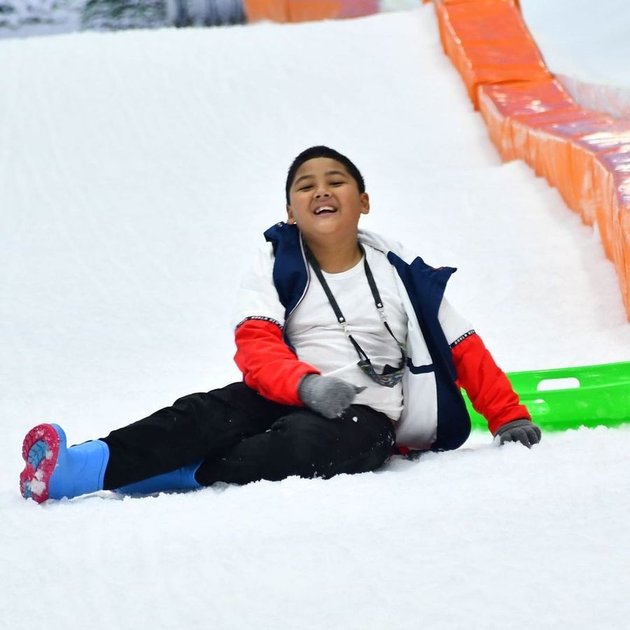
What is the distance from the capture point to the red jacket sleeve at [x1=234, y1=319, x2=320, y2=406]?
5.44 feet

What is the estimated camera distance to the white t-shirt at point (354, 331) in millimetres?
1771

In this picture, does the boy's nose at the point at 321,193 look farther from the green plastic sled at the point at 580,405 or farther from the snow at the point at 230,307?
the green plastic sled at the point at 580,405

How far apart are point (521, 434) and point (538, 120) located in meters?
2.89

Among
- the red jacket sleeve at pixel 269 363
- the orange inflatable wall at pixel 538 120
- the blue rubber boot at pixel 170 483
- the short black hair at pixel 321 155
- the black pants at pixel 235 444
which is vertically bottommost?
the blue rubber boot at pixel 170 483

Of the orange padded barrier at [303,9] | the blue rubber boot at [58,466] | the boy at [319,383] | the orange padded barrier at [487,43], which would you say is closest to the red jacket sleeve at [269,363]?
the boy at [319,383]

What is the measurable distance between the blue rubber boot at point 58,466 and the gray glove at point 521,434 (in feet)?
1.99

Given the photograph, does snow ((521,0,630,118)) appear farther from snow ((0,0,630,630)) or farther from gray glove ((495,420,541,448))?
gray glove ((495,420,541,448))

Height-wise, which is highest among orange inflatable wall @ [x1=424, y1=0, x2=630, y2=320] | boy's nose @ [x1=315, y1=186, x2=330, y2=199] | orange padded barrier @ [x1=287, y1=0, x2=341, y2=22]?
orange padded barrier @ [x1=287, y1=0, x2=341, y2=22]

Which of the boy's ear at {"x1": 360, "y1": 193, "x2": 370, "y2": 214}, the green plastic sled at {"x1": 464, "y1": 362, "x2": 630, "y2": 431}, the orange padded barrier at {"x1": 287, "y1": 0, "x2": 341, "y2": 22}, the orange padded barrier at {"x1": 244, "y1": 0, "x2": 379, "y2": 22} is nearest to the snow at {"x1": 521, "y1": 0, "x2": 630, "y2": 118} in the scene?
the orange padded barrier at {"x1": 244, "y1": 0, "x2": 379, "y2": 22}

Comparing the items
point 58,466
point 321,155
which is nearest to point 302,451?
point 58,466

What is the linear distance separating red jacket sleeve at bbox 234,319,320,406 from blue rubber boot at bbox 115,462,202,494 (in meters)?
0.16

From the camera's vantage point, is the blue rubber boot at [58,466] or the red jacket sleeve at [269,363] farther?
the red jacket sleeve at [269,363]

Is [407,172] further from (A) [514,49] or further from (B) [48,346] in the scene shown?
(B) [48,346]

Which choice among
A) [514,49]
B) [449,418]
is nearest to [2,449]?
[449,418]
